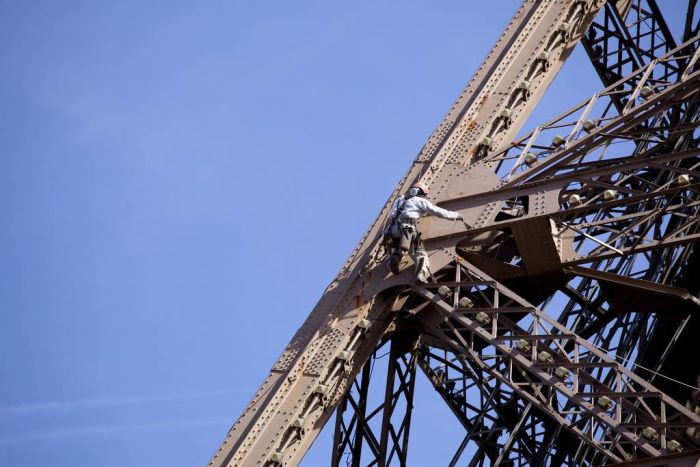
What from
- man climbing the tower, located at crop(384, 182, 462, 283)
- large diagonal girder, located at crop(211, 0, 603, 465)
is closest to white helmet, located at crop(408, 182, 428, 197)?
man climbing the tower, located at crop(384, 182, 462, 283)

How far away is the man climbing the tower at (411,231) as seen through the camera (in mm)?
17375

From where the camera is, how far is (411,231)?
686 inches

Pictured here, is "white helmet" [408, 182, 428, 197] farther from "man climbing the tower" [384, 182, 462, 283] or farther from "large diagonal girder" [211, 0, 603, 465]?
"large diagonal girder" [211, 0, 603, 465]

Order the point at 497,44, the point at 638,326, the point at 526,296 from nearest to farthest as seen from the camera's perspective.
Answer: the point at 526,296 → the point at 497,44 → the point at 638,326

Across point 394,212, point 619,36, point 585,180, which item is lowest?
point 394,212

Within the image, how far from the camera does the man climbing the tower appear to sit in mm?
17375

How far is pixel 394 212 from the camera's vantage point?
1766 cm

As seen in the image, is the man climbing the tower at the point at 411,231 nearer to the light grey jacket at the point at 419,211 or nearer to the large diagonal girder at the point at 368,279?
the light grey jacket at the point at 419,211

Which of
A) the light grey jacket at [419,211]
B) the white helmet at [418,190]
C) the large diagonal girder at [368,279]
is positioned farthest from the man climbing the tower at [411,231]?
the large diagonal girder at [368,279]

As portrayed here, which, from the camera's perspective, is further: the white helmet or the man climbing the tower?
the white helmet

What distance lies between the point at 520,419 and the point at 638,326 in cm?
275

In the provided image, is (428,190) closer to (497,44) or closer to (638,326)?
(497,44)

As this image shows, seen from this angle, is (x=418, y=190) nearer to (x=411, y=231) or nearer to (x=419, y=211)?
(x=419, y=211)

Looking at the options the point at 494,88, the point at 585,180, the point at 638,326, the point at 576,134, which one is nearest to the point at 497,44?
the point at 494,88
